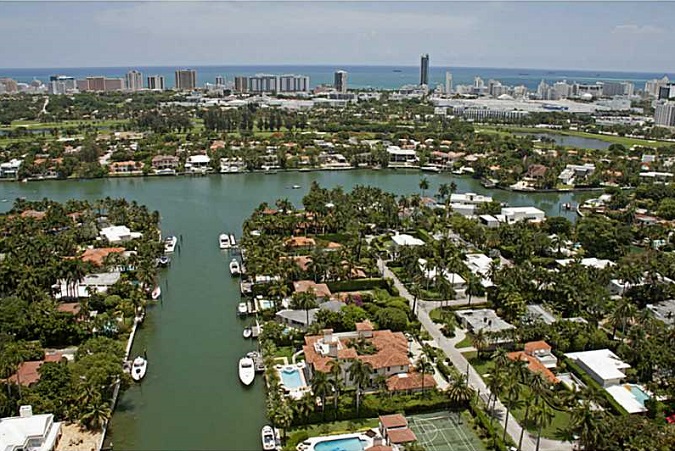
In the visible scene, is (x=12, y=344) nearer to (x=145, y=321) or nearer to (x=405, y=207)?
(x=145, y=321)

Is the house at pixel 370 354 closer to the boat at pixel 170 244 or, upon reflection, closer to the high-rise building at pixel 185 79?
the boat at pixel 170 244

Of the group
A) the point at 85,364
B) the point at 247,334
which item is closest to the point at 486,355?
the point at 247,334

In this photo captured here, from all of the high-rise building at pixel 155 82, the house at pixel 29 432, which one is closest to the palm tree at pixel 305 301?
the house at pixel 29 432

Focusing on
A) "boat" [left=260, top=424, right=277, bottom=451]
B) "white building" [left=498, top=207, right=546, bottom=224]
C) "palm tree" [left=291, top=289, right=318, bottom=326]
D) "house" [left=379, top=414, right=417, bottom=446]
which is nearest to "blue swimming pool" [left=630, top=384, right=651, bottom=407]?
"house" [left=379, top=414, right=417, bottom=446]

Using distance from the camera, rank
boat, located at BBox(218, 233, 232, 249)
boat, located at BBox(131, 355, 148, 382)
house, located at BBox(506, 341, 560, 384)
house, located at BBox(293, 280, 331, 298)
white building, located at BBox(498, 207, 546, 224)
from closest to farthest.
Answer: house, located at BBox(506, 341, 560, 384)
boat, located at BBox(131, 355, 148, 382)
house, located at BBox(293, 280, 331, 298)
boat, located at BBox(218, 233, 232, 249)
white building, located at BBox(498, 207, 546, 224)

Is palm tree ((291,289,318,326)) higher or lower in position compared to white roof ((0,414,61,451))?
higher

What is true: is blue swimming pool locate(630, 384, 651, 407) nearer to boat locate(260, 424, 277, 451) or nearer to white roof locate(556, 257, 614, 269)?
white roof locate(556, 257, 614, 269)

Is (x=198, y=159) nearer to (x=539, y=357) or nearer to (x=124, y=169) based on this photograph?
(x=124, y=169)
